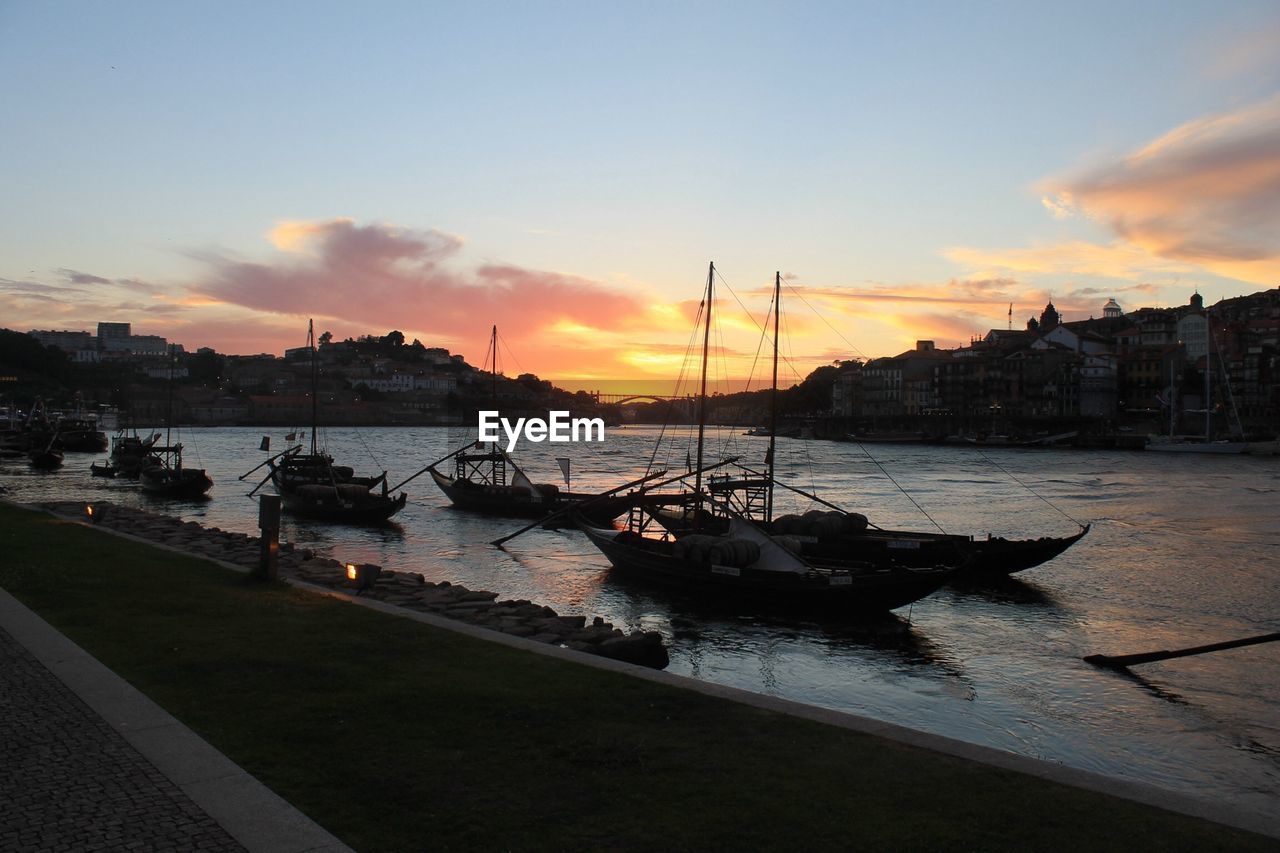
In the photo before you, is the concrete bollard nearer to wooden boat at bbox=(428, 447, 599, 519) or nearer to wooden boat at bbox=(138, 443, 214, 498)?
wooden boat at bbox=(428, 447, 599, 519)

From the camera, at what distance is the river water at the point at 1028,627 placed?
16.8m

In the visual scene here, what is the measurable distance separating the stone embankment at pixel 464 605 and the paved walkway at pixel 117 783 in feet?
25.4

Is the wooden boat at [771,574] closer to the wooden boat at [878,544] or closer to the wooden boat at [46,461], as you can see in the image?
the wooden boat at [878,544]

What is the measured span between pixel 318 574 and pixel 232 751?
15.8 metres

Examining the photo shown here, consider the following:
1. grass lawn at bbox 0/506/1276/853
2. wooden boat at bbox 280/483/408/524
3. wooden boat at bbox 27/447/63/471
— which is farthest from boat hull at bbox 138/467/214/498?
grass lawn at bbox 0/506/1276/853

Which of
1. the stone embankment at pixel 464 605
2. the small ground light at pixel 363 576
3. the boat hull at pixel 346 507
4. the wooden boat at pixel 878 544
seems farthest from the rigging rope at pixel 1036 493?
the small ground light at pixel 363 576

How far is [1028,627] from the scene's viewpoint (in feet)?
88.4

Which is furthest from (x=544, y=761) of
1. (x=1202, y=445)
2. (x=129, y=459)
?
(x=1202, y=445)

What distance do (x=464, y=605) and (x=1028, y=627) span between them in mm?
16781

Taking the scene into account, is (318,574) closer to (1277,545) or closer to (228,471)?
(1277,545)

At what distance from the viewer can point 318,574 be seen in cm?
2333

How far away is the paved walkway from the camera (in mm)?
6355

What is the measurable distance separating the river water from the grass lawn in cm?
813

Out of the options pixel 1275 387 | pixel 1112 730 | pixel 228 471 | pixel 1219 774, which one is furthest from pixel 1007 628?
pixel 1275 387
